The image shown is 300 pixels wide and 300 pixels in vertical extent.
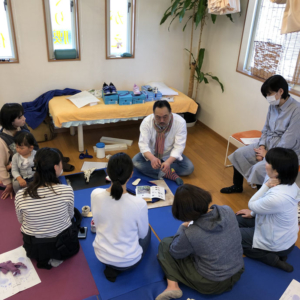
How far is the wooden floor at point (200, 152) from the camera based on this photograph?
2.76 m

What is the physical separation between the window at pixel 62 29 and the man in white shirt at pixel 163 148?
1.46 meters

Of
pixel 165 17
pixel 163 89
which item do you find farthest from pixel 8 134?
pixel 165 17

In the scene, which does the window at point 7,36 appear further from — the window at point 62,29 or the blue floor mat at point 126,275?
the blue floor mat at point 126,275

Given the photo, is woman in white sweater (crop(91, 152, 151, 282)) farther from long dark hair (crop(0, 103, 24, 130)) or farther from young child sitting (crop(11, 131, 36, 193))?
long dark hair (crop(0, 103, 24, 130))

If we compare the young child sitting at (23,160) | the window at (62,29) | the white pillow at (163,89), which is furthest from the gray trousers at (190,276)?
the window at (62,29)

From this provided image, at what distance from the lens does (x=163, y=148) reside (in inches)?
113

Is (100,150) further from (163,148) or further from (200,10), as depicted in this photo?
(200,10)

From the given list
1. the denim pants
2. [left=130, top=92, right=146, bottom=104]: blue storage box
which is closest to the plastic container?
[left=130, top=92, right=146, bottom=104]: blue storage box

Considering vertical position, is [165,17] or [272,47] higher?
[165,17]

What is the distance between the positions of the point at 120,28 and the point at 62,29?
28.5 inches

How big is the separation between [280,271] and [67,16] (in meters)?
3.33

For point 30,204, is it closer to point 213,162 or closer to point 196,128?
point 213,162

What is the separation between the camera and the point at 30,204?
1.58 m

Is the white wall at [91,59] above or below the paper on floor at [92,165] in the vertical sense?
above
